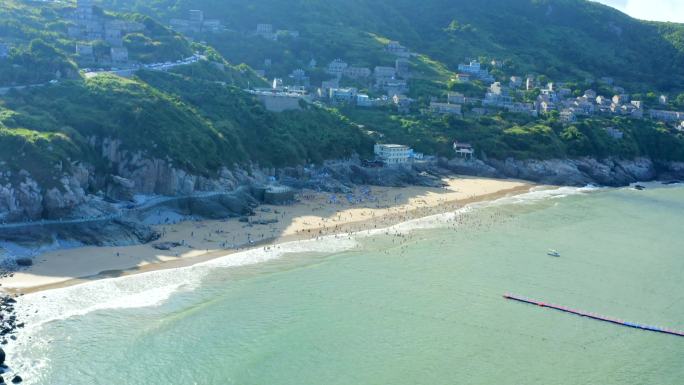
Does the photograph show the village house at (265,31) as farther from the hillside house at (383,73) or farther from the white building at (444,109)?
the white building at (444,109)

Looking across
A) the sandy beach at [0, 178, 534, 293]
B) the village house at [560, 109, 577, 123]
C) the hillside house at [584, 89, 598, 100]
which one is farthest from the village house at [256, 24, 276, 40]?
the sandy beach at [0, 178, 534, 293]

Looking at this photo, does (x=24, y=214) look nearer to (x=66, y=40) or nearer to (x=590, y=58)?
(x=66, y=40)

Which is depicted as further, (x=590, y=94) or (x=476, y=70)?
(x=476, y=70)

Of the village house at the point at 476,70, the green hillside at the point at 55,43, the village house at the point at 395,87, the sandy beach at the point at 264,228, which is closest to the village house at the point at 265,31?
the village house at the point at 395,87

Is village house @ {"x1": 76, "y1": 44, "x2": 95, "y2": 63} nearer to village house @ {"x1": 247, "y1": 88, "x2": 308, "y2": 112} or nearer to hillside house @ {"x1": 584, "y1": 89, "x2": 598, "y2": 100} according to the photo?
village house @ {"x1": 247, "y1": 88, "x2": 308, "y2": 112}

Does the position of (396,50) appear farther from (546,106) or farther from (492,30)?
(492,30)

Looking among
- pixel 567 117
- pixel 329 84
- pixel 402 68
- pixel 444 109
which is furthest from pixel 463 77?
pixel 329 84

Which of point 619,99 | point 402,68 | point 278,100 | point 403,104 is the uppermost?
point 402,68
